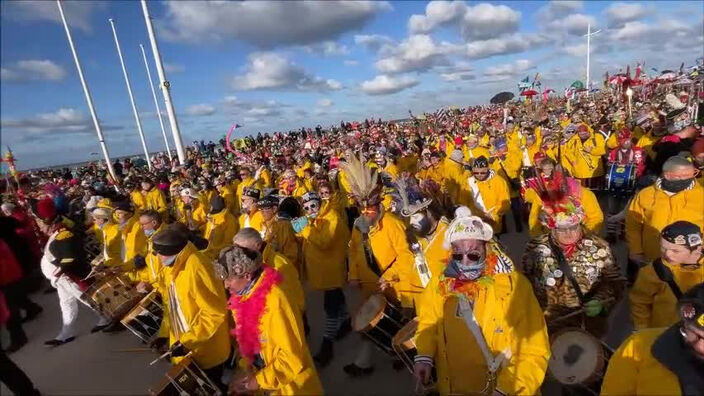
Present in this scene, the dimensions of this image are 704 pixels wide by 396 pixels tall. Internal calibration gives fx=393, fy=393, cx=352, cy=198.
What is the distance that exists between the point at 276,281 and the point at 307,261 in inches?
92.5

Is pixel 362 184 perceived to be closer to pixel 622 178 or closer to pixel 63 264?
pixel 63 264

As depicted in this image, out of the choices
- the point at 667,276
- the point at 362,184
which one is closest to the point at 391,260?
the point at 362,184

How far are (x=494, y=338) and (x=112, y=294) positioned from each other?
5.14 metres

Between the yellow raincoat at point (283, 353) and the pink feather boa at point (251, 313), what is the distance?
45 millimetres

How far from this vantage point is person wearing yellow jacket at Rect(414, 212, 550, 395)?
2371 millimetres

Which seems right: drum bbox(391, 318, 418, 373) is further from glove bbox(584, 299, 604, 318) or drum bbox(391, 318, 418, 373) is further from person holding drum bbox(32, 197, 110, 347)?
person holding drum bbox(32, 197, 110, 347)

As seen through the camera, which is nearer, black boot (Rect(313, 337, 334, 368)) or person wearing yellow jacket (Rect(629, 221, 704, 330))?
person wearing yellow jacket (Rect(629, 221, 704, 330))

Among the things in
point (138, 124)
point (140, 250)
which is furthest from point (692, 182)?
point (138, 124)

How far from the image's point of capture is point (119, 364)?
18.6 ft

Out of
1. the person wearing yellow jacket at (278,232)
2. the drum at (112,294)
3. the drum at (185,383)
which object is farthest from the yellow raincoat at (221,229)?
the drum at (185,383)

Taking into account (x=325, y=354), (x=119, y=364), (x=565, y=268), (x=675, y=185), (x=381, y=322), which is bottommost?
(x=119, y=364)

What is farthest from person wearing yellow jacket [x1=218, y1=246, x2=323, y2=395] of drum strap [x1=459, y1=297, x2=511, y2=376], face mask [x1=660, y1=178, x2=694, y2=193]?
face mask [x1=660, y1=178, x2=694, y2=193]

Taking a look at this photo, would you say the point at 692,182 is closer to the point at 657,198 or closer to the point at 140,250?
the point at 657,198

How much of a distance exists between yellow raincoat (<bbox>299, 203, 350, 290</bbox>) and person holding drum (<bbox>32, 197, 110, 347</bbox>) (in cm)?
377
